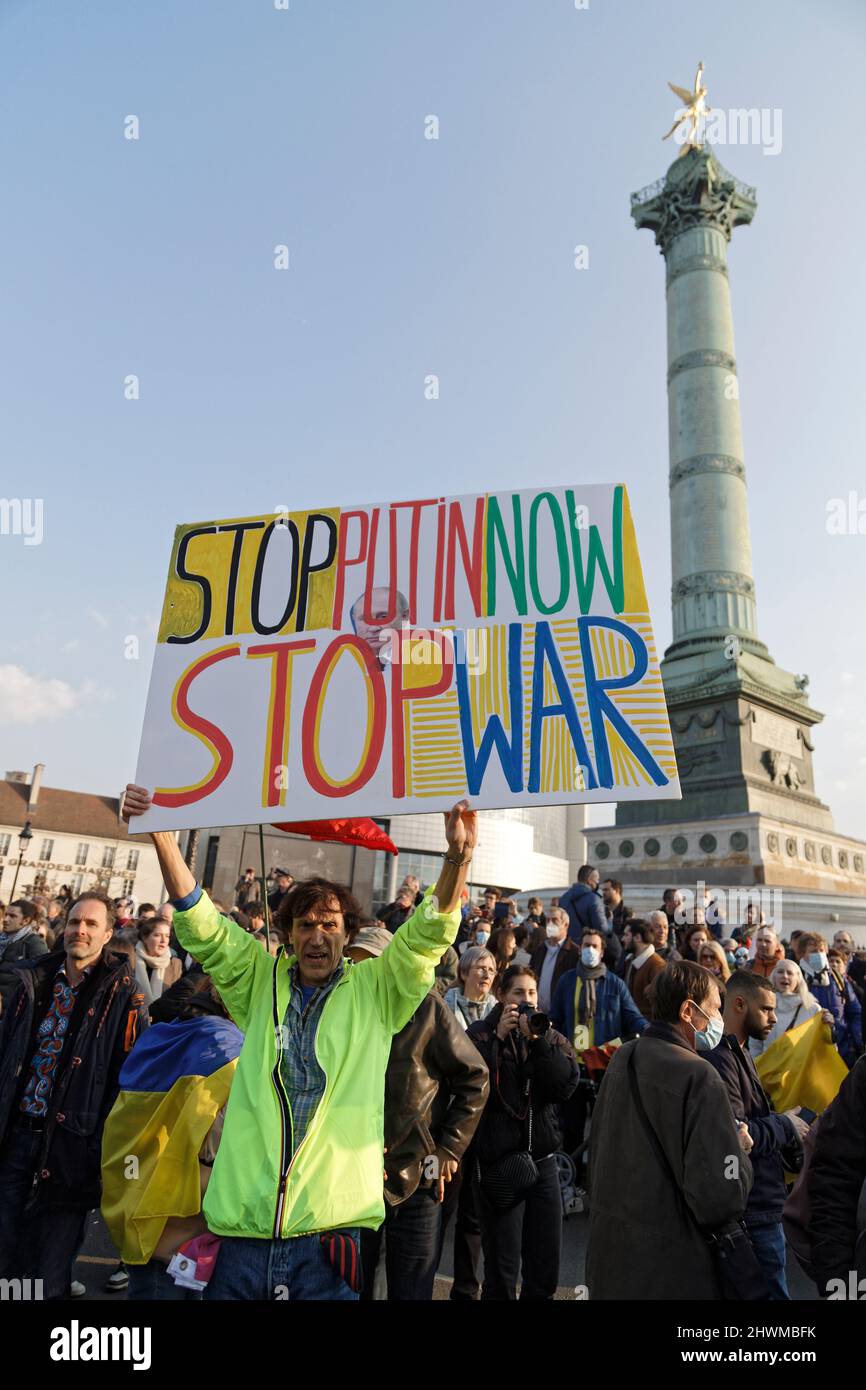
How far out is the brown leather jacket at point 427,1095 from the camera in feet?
11.8

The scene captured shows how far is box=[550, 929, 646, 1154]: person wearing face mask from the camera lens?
6.97m

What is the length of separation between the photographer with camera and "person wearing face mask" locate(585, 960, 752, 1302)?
1381mm

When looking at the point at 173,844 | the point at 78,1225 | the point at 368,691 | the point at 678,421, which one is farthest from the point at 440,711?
the point at 678,421

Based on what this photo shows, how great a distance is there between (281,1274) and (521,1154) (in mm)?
2405

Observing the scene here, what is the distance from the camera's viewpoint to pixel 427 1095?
147 inches

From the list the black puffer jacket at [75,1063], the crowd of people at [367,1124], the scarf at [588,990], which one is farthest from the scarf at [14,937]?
the scarf at [588,990]

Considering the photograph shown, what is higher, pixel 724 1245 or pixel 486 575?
pixel 486 575

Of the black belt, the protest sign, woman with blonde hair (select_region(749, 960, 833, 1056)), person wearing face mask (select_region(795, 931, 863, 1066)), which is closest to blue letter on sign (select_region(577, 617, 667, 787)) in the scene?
the protest sign

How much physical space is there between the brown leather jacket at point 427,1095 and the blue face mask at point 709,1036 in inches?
38.8

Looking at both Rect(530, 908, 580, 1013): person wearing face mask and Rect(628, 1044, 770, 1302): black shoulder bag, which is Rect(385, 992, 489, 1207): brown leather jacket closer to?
Rect(628, 1044, 770, 1302): black shoulder bag

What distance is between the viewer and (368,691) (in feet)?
13.3

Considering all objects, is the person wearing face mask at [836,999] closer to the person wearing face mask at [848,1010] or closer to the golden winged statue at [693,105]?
the person wearing face mask at [848,1010]

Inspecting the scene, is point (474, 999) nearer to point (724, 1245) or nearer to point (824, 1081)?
point (824, 1081)

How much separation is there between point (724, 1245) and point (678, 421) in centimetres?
3555
